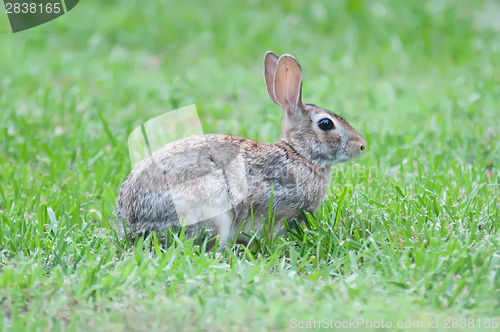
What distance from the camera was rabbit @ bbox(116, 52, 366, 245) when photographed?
4266mm

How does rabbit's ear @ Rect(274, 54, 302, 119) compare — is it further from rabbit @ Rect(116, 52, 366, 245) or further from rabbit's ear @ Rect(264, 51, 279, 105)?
rabbit's ear @ Rect(264, 51, 279, 105)

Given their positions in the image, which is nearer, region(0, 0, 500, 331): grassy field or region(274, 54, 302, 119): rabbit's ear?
region(0, 0, 500, 331): grassy field

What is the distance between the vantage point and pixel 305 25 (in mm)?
10281

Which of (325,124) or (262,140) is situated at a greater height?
(325,124)

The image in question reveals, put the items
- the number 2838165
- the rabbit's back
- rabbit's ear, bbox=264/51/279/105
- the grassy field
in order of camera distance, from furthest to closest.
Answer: the number 2838165 → rabbit's ear, bbox=264/51/279/105 → the rabbit's back → the grassy field

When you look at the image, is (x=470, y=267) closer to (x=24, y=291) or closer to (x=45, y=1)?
(x=24, y=291)

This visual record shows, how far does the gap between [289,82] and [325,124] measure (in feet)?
1.13

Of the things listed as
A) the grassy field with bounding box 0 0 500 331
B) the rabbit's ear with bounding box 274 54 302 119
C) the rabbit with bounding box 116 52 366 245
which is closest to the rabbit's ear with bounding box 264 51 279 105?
the rabbit with bounding box 116 52 366 245

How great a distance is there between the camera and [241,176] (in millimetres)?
4465

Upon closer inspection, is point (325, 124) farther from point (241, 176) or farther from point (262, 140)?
point (262, 140)

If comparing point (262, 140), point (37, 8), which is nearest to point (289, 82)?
point (262, 140)

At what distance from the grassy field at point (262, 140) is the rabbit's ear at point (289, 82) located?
0.69 m

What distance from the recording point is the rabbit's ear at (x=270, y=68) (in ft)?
16.2

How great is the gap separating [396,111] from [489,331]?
446 cm
